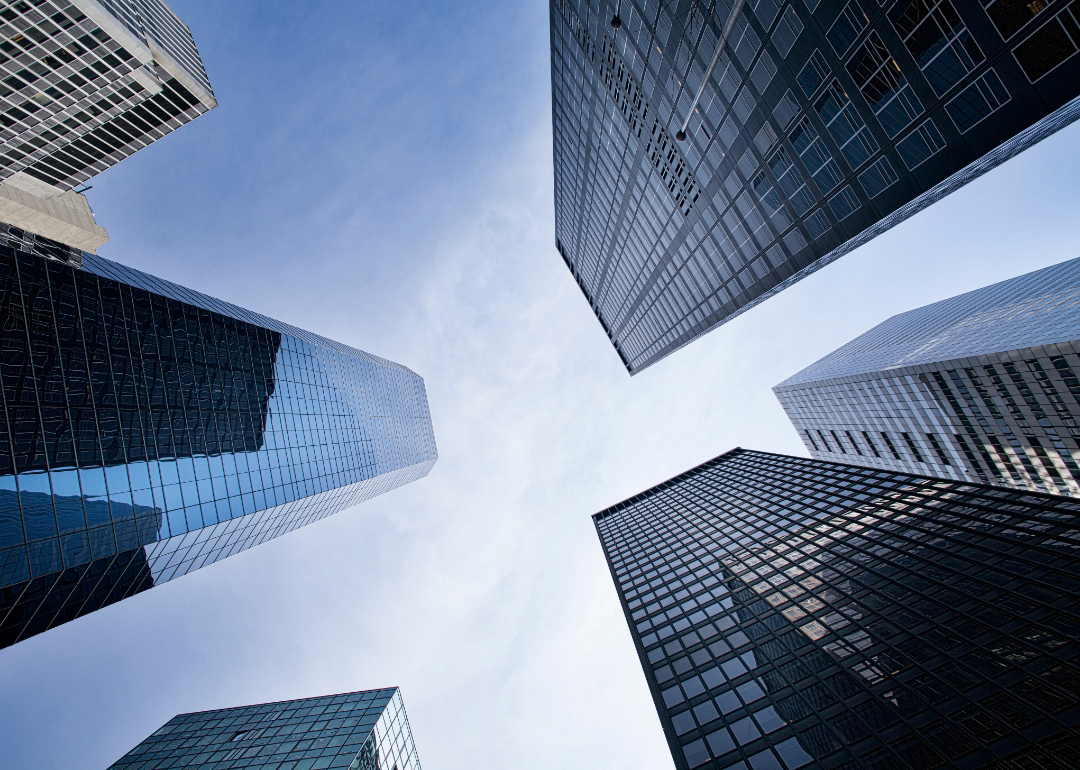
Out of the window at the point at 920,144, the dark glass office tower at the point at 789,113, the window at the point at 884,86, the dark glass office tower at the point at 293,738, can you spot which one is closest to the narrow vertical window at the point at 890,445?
the dark glass office tower at the point at 789,113

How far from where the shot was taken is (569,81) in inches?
2159

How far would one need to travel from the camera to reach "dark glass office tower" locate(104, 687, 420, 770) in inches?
1501

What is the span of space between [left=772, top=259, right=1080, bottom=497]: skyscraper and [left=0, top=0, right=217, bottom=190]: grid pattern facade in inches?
4787

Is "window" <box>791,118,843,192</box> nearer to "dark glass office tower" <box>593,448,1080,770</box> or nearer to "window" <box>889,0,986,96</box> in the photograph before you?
"window" <box>889,0,986,96</box>

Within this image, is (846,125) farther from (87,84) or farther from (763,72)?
(87,84)

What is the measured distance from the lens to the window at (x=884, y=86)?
68.8 feet

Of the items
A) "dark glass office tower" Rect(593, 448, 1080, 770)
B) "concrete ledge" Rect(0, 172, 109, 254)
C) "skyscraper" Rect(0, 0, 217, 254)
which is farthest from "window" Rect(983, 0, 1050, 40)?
"concrete ledge" Rect(0, 172, 109, 254)

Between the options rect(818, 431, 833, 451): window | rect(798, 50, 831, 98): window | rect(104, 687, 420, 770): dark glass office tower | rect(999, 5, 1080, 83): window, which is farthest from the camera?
rect(818, 431, 833, 451): window

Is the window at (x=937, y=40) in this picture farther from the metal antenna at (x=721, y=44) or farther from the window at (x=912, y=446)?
the window at (x=912, y=446)

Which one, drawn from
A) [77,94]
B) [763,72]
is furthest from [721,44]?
[77,94]

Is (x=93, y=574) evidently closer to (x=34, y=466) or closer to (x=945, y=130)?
(x=34, y=466)

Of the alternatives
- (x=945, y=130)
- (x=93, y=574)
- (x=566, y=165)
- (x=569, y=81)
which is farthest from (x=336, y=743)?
(x=566, y=165)

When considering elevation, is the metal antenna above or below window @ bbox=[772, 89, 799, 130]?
above

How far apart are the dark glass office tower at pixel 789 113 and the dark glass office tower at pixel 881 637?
20459mm
